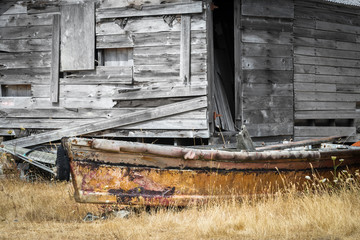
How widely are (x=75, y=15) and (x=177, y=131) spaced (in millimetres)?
3171

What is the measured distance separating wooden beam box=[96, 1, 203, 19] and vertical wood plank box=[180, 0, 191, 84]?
16cm

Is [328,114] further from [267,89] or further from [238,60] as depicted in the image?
[238,60]

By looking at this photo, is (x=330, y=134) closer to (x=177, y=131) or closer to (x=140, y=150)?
(x=177, y=131)

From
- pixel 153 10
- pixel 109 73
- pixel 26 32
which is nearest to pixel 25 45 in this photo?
pixel 26 32

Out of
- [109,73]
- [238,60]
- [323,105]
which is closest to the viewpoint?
[109,73]

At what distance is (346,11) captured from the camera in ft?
29.9

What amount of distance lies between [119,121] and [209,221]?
3.83m

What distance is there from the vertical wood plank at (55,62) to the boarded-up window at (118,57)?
3.33ft

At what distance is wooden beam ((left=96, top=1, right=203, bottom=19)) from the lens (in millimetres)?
6980

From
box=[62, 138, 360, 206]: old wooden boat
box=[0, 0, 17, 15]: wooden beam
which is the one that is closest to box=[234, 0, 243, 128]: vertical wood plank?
box=[62, 138, 360, 206]: old wooden boat

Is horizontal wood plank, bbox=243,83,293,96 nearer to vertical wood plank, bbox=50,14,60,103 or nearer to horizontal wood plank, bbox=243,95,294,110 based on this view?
horizontal wood plank, bbox=243,95,294,110

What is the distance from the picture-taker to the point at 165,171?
4.43m

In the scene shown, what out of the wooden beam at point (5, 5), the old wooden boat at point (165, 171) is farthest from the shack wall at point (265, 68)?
the wooden beam at point (5, 5)

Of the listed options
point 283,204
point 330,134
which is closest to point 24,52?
point 283,204
